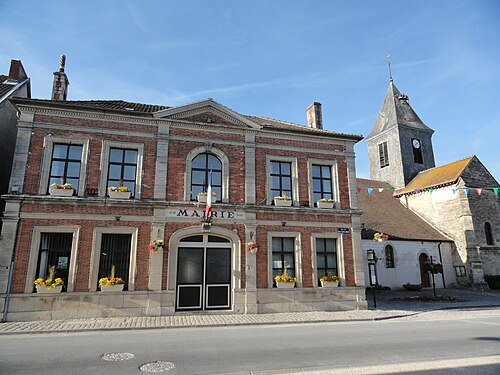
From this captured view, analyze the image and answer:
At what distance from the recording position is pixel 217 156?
15.5m

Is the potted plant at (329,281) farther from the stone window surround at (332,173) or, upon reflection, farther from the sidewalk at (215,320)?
the stone window surround at (332,173)

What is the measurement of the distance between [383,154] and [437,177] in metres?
7.80

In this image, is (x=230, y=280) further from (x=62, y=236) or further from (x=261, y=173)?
Answer: (x=62, y=236)

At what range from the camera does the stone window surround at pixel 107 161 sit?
546 inches

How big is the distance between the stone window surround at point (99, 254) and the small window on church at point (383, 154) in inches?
1188

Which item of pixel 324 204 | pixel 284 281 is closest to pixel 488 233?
pixel 324 204

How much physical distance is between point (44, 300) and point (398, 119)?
34.7 metres

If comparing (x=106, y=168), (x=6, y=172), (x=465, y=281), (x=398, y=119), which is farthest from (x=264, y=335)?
(x=398, y=119)

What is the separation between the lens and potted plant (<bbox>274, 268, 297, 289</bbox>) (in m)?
14.5

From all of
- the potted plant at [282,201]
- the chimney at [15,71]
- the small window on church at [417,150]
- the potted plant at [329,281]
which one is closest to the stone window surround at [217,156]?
the potted plant at [282,201]

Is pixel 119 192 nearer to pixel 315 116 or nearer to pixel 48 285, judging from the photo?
pixel 48 285

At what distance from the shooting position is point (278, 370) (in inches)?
239

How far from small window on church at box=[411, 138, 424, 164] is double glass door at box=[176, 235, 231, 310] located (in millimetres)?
28008

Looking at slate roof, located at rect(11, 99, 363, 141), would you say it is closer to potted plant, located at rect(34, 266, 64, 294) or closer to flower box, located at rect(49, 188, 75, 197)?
flower box, located at rect(49, 188, 75, 197)
